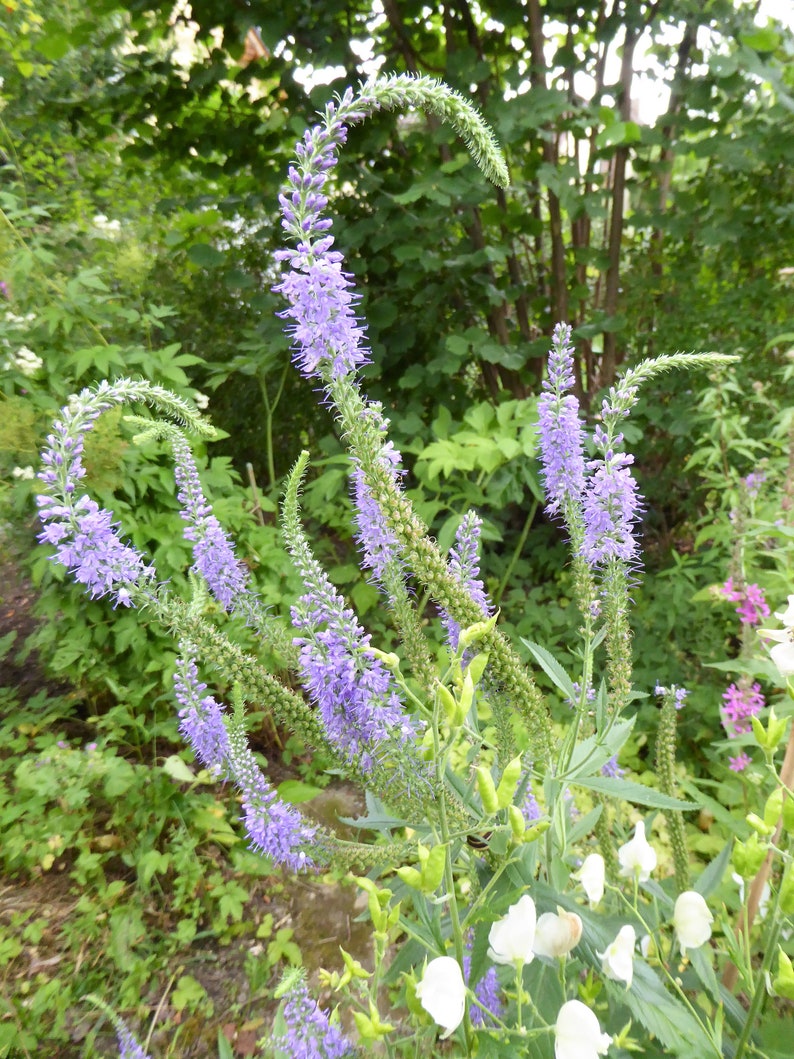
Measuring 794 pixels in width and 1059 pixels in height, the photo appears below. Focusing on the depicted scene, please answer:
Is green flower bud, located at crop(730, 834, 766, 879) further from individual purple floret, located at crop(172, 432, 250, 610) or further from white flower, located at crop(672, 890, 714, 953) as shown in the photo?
individual purple floret, located at crop(172, 432, 250, 610)

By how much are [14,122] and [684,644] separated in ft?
17.0

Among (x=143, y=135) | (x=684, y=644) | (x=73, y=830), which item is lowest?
(x=73, y=830)

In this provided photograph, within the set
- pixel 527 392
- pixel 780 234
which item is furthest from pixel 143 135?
pixel 780 234

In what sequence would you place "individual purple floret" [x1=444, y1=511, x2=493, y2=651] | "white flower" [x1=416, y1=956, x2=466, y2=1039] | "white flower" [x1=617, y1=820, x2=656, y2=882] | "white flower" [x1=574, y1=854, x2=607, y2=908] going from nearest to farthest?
1. "white flower" [x1=416, y1=956, x2=466, y2=1039]
2. "white flower" [x1=574, y1=854, x2=607, y2=908]
3. "white flower" [x1=617, y1=820, x2=656, y2=882]
4. "individual purple floret" [x1=444, y1=511, x2=493, y2=651]

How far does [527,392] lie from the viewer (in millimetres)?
4090

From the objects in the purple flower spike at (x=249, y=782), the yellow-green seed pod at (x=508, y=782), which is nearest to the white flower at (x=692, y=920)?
the yellow-green seed pod at (x=508, y=782)

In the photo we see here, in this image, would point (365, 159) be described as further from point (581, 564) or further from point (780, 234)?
point (581, 564)

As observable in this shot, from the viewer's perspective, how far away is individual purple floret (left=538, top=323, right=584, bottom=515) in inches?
50.6

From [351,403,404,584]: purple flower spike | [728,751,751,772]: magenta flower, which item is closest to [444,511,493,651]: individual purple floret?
[351,403,404,584]: purple flower spike

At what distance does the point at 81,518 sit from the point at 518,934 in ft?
3.50

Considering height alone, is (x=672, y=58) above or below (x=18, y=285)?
above

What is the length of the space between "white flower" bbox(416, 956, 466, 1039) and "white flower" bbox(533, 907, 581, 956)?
0.14 metres

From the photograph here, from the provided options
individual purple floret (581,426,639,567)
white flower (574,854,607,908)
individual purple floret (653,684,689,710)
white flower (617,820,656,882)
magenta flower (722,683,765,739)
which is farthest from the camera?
magenta flower (722,683,765,739)

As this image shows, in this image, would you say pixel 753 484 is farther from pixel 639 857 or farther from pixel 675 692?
pixel 639 857
